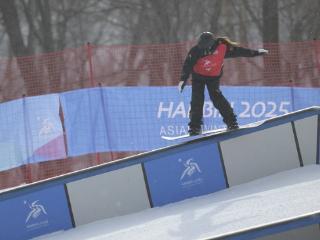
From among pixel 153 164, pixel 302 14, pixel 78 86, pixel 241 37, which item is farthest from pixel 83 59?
pixel 241 37

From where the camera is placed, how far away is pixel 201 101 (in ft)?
31.4

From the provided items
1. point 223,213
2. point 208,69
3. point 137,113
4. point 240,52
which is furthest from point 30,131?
Result: point 223,213

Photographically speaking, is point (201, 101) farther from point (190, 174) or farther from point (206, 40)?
point (190, 174)

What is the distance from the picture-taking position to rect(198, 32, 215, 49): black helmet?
29.9ft

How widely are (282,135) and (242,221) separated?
2.59 m

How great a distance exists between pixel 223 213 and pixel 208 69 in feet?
8.64

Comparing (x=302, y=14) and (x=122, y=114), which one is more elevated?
(x=302, y=14)

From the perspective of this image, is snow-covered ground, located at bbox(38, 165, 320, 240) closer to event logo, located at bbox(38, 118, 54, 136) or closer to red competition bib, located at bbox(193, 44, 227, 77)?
red competition bib, located at bbox(193, 44, 227, 77)

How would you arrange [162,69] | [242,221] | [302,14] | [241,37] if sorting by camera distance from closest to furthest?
1. [242,221]
2. [162,69]
3. [302,14]
4. [241,37]

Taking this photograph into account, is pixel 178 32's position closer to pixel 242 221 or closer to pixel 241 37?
pixel 241 37

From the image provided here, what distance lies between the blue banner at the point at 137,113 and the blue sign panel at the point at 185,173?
106 inches

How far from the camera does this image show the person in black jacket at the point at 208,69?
30.6 feet

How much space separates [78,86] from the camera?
12664 millimetres

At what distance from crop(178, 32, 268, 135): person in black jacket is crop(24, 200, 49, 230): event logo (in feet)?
7.47
